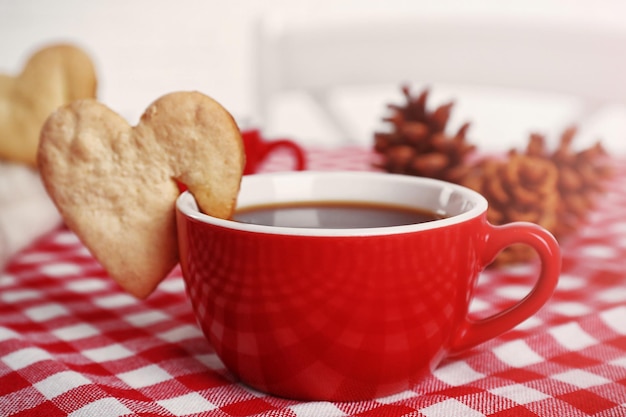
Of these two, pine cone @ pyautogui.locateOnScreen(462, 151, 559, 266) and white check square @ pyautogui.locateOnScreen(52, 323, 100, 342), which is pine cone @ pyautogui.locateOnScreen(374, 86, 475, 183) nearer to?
pine cone @ pyautogui.locateOnScreen(462, 151, 559, 266)

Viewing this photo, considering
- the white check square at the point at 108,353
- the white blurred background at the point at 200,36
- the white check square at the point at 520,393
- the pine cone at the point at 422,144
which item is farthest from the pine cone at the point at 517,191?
the white blurred background at the point at 200,36

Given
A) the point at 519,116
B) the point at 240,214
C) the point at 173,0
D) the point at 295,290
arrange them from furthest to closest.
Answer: the point at 519,116 < the point at 173,0 < the point at 240,214 < the point at 295,290

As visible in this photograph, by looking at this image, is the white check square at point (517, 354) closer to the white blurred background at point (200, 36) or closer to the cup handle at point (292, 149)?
the cup handle at point (292, 149)

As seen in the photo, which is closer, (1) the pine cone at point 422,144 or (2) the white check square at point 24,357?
(2) the white check square at point 24,357

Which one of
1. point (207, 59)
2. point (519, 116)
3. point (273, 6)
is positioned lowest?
point (519, 116)

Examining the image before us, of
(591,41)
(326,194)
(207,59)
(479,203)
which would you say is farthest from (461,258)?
(207,59)

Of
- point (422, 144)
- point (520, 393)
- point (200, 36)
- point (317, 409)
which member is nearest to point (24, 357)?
point (317, 409)

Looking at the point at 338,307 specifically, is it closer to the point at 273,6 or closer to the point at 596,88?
the point at 596,88
